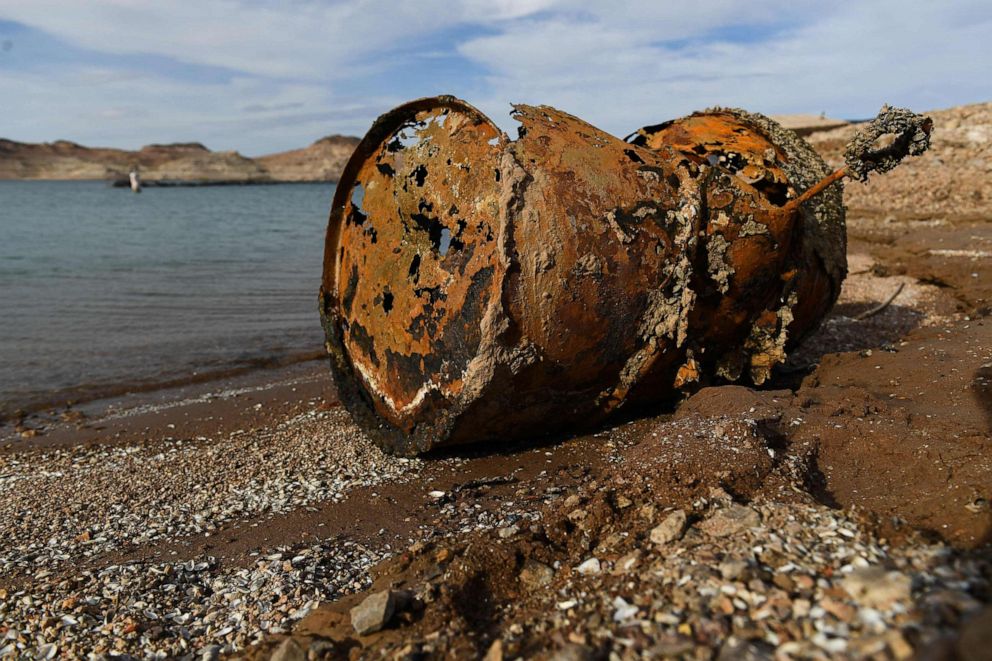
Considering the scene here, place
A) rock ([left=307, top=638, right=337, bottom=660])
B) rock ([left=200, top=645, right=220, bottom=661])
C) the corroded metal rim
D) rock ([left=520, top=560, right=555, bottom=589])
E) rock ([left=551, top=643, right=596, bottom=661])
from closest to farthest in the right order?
rock ([left=551, top=643, right=596, bottom=661])
rock ([left=307, top=638, right=337, bottom=660])
rock ([left=200, top=645, right=220, bottom=661])
rock ([left=520, top=560, right=555, bottom=589])
the corroded metal rim

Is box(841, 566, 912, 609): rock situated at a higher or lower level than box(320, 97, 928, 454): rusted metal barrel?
lower

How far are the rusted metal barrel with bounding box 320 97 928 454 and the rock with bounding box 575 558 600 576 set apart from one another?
1.18 meters

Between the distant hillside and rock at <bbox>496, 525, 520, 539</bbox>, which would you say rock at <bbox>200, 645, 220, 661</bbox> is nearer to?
rock at <bbox>496, 525, 520, 539</bbox>

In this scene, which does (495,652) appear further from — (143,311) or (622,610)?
(143,311)

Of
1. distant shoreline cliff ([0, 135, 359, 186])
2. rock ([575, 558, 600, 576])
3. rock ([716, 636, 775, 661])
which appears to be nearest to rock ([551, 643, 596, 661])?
rock ([716, 636, 775, 661])

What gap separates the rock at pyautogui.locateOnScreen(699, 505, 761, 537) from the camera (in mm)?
2523

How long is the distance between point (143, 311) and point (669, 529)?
10166mm

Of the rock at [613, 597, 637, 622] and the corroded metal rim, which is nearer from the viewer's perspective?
the rock at [613, 597, 637, 622]

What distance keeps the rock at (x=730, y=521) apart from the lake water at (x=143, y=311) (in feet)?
21.1

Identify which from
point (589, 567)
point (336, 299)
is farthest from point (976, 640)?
point (336, 299)

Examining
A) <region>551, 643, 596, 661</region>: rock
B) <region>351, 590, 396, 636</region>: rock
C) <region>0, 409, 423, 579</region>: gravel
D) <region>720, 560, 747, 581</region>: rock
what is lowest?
<region>0, 409, 423, 579</region>: gravel

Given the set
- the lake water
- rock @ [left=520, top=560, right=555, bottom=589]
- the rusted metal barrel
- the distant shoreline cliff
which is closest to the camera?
rock @ [left=520, top=560, right=555, bottom=589]

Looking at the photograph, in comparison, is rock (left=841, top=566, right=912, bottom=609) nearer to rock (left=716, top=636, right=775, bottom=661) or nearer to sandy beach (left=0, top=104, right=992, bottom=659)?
sandy beach (left=0, top=104, right=992, bottom=659)

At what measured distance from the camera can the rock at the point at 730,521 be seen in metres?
2.52
